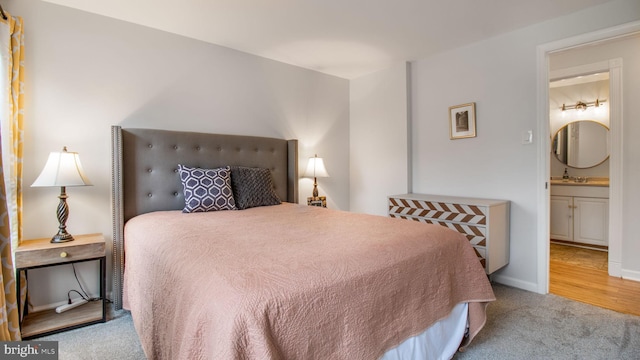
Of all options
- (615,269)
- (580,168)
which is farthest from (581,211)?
(615,269)

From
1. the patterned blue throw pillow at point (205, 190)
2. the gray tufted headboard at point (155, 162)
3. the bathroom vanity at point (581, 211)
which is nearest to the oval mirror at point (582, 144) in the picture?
the bathroom vanity at point (581, 211)

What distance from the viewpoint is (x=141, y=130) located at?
2.54 metres

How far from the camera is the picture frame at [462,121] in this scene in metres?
3.08

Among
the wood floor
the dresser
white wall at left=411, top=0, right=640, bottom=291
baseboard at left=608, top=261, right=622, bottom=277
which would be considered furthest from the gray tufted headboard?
baseboard at left=608, top=261, right=622, bottom=277

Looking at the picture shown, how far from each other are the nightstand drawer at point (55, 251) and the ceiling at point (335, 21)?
1725mm

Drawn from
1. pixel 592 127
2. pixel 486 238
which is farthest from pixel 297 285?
pixel 592 127

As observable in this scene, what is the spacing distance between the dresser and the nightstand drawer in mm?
2708

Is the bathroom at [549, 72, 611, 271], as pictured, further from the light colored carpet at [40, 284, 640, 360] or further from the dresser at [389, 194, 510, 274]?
the light colored carpet at [40, 284, 640, 360]

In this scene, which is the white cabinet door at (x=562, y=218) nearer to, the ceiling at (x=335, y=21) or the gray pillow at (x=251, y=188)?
the ceiling at (x=335, y=21)

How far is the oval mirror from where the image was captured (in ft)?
13.3

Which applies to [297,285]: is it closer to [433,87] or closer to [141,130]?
[141,130]

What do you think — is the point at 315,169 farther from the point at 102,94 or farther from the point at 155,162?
the point at 102,94

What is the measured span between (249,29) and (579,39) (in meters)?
2.69

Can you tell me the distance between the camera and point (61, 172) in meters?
2.02
